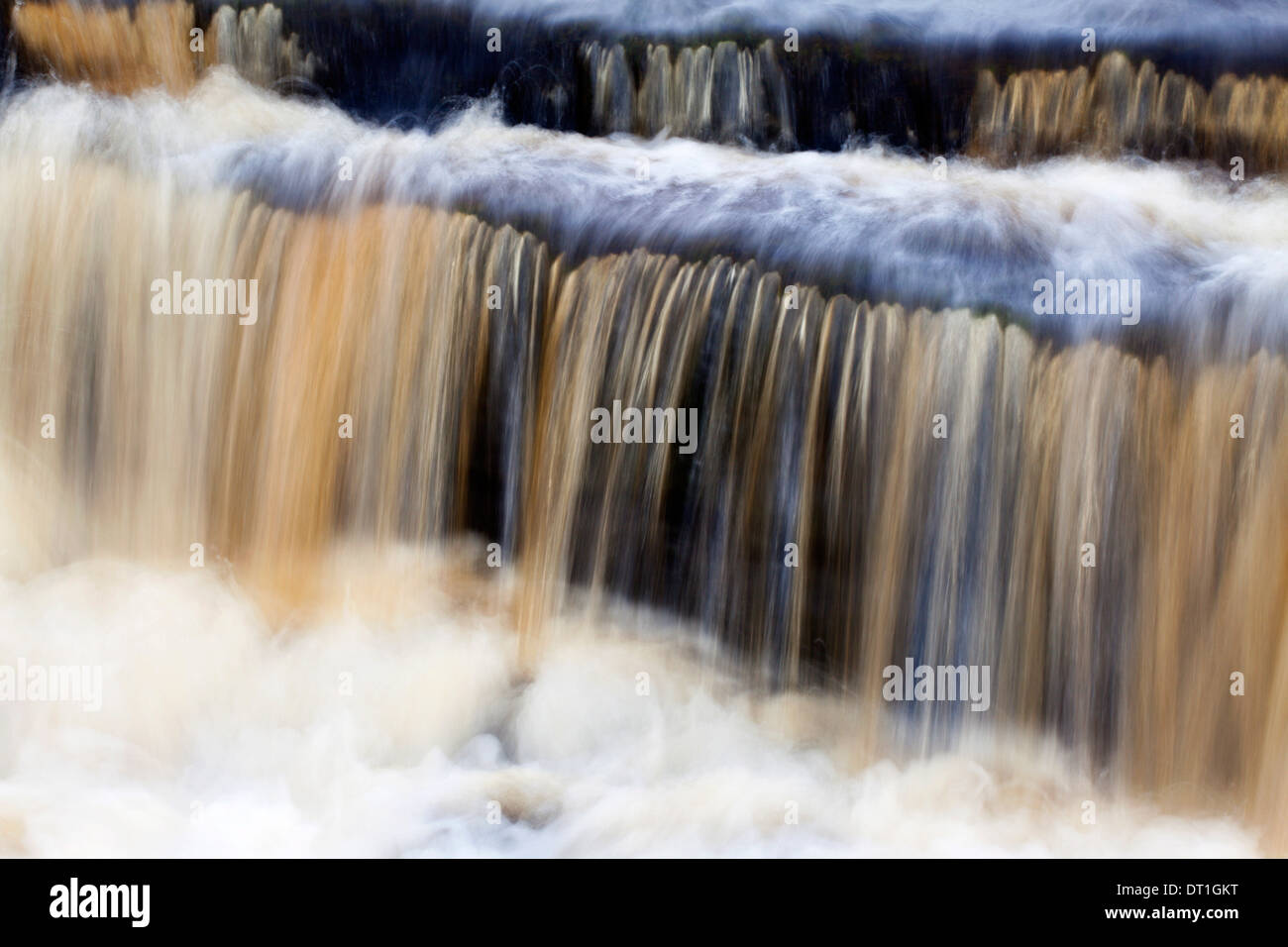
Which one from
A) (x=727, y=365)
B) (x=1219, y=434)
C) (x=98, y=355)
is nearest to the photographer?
(x=1219, y=434)

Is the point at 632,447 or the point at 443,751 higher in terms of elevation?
the point at 632,447

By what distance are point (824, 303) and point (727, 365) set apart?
376mm

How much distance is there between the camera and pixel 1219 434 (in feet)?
13.4

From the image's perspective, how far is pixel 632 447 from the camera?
175 inches

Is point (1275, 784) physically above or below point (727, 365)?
below

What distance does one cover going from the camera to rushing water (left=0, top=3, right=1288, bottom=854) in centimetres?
420

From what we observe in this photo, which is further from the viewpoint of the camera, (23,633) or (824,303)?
(23,633)

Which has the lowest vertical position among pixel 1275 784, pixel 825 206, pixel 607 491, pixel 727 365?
pixel 1275 784

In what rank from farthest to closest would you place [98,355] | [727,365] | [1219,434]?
[98,355]
[727,365]
[1219,434]

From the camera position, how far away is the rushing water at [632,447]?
165 inches

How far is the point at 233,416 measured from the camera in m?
4.63
